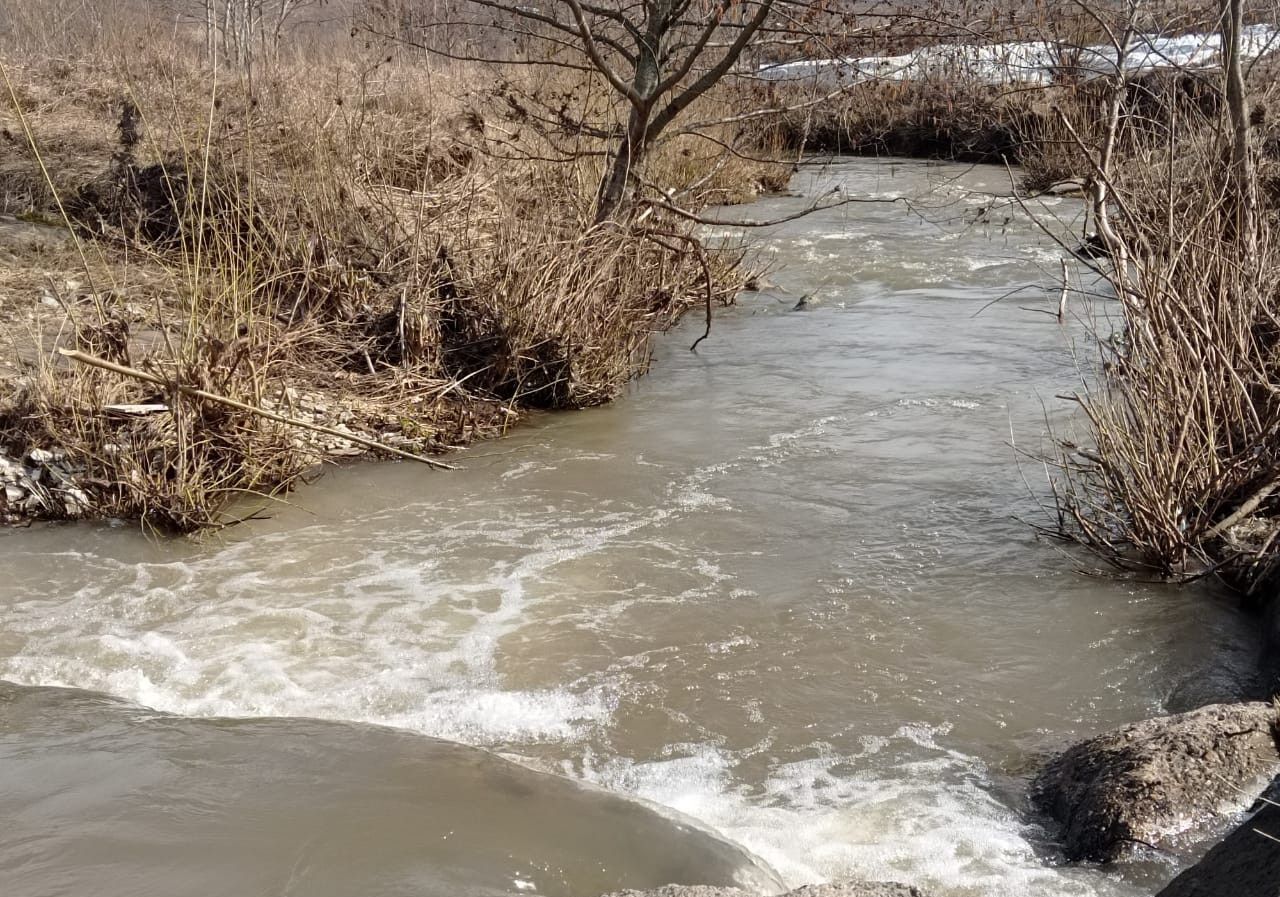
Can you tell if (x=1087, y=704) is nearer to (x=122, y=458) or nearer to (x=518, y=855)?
(x=518, y=855)

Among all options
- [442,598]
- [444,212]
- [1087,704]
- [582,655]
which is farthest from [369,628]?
[444,212]

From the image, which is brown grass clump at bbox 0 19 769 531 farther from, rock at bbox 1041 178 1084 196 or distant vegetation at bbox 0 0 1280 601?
rock at bbox 1041 178 1084 196

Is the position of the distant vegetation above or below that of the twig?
above

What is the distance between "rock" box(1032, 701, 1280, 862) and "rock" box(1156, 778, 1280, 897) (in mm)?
551

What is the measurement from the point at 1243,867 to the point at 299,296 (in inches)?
210

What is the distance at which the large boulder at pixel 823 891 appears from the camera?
225 centimetres

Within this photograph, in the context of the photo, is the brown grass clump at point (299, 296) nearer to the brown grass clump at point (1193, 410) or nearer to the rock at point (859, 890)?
the brown grass clump at point (1193, 410)

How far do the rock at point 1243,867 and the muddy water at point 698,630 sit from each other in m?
0.50

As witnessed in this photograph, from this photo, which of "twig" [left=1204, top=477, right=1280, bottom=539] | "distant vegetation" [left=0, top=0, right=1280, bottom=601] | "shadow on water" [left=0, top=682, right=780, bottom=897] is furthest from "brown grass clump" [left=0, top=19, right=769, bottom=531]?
"twig" [left=1204, top=477, right=1280, bottom=539]

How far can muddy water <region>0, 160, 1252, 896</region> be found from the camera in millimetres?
3264

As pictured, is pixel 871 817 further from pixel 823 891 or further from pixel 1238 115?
pixel 1238 115

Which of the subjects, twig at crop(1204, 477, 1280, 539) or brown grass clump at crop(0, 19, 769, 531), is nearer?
twig at crop(1204, 477, 1280, 539)

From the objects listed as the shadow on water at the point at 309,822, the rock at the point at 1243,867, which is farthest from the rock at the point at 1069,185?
the shadow on water at the point at 309,822

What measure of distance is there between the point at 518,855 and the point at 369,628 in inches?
69.9
